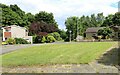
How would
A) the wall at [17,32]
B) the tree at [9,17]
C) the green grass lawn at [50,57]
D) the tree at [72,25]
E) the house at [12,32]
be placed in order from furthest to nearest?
1. the tree at [72,25]
2. the tree at [9,17]
3. the wall at [17,32]
4. the house at [12,32]
5. the green grass lawn at [50,57]

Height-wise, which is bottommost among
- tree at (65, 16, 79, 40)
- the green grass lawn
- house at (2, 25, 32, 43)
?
the green grass lawn

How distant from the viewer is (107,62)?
46.4 ft

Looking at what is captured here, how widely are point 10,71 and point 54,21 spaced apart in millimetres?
77622

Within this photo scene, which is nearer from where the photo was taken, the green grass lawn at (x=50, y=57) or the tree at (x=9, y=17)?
the green grass lawn at (x=50, y=57)

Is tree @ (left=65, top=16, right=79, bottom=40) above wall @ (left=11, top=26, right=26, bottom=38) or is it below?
above

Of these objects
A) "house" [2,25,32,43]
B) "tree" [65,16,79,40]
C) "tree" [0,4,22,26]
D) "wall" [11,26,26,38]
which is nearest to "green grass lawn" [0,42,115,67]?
"house" [2,25,32,43]

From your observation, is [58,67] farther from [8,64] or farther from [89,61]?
[8,64]

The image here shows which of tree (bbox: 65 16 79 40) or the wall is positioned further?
tree (bbox: 65 16 79 40)

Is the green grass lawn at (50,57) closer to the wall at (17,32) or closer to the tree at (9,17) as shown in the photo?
the wall at (17,32)

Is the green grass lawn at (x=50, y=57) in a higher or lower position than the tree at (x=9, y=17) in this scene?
lower

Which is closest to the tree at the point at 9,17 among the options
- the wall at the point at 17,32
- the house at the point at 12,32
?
the wall at the point at 17,32

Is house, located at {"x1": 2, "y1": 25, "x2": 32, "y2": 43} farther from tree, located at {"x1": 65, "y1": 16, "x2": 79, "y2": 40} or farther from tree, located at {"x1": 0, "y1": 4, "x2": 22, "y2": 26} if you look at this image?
tree, located at {"x1": 65, "y1": 16, "x2": 79, "y2": 40}

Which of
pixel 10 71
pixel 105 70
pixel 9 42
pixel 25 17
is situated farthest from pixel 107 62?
pixel 25 17

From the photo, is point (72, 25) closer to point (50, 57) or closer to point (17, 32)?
point (17, 32)
